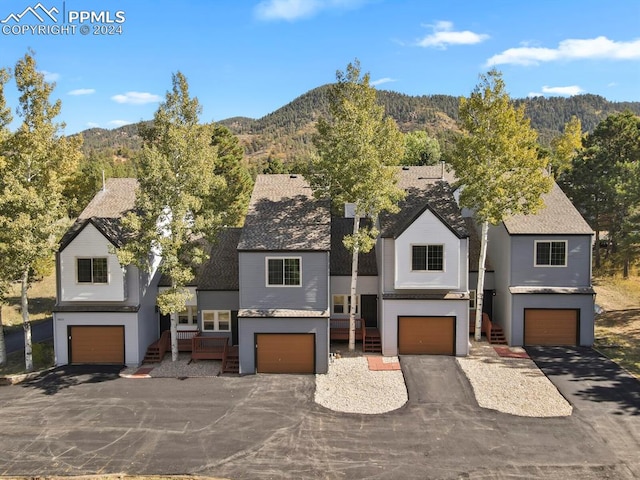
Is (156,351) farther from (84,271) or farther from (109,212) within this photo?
(109,212)

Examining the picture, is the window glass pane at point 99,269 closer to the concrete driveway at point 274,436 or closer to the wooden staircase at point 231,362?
the concrete driveway at point 274,436

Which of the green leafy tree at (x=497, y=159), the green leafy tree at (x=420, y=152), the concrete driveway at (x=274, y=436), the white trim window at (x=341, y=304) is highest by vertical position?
the green leafy tree at (x=420, y=152)

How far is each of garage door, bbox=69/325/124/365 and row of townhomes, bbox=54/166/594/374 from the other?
5 cm

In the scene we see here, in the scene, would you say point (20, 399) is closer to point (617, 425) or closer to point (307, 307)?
point (307, 307)

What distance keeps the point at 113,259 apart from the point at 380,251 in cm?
1323

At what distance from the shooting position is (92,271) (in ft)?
76.5

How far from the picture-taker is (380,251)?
25219 mm

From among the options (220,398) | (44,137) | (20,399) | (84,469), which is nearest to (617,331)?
(220,398)

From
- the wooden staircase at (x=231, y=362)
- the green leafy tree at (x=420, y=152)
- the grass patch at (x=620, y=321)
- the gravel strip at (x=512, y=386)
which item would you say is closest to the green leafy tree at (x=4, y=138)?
the wooden staircase at (x=231, y=362)

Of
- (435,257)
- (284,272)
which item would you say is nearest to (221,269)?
(284,272)

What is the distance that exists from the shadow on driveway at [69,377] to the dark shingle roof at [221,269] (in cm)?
579

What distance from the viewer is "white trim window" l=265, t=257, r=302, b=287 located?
2261cm

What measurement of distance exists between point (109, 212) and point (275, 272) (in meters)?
→ 10.5

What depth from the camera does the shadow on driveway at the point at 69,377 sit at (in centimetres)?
2105
